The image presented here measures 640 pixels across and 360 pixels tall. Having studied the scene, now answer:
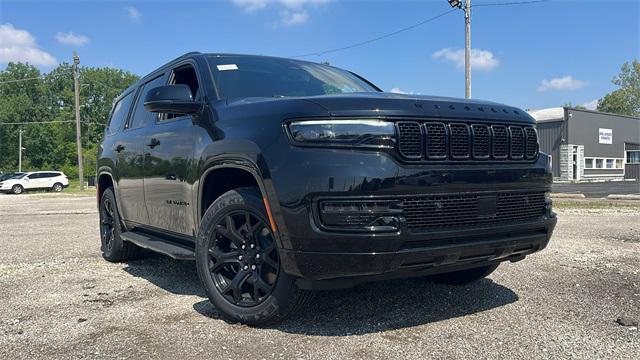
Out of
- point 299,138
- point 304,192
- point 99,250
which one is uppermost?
point 299,138

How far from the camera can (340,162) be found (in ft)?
9.40

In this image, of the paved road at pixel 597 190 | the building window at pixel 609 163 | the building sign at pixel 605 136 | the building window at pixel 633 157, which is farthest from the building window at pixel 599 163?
the paved road at pixel 597 190

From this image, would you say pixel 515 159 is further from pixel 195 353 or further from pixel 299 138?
pixel 195 353

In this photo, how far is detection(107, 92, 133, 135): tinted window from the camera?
5.95 metres

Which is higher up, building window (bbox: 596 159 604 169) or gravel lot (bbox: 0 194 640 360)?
building window (bbox: 596 159 604 169)

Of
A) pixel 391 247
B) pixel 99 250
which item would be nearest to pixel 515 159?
pixel 391 247

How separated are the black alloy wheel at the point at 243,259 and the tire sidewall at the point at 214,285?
0.03 metres

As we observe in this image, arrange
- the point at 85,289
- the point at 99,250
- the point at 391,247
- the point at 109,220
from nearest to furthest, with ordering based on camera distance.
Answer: the point at 391,247 → the point at 85,289 → the point at 109,220 → the point at 99,250

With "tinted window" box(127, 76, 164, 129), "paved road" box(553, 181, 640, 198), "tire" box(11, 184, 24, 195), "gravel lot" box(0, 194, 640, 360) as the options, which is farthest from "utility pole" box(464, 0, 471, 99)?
"tire" box(11, 184, 24, 195)

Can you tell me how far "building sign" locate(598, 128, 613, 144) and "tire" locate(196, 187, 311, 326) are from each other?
149 ft

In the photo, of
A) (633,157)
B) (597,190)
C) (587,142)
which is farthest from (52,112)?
(597,190)

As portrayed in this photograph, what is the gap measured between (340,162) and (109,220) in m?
4.25

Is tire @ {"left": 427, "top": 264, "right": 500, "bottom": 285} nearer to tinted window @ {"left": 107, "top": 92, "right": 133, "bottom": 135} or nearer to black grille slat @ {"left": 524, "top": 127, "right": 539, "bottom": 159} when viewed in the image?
black grille slat @ {"left": 524, "top": 127, "right": 539, "bottom": 159}

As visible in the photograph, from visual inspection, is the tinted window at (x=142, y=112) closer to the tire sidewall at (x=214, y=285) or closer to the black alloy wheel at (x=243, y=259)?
the tire sidewall at (x=214, y=285)
